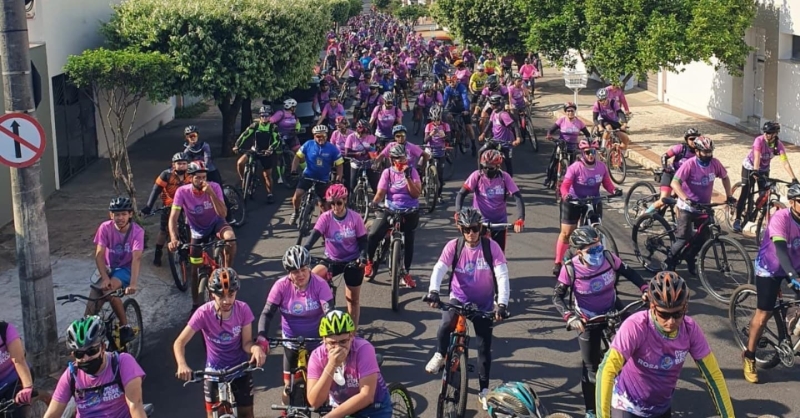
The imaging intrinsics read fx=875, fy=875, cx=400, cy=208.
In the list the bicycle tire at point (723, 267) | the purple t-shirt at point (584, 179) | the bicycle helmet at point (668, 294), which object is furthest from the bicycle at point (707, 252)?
the bicycle helmet at point (668, 294)

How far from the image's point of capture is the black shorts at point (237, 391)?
6930 millimetres

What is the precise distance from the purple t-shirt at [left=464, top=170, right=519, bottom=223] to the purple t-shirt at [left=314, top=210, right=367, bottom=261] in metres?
2.00

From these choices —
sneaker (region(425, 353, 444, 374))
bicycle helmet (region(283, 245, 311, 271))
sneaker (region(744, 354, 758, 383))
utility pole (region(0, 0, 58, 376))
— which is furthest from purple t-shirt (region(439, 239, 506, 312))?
utility pole (region(0, 0, 58, 376))

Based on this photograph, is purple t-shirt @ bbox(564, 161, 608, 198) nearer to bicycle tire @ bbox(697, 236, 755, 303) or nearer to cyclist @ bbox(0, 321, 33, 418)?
bicycle tire @ bbox(697, 236, 755, 303)

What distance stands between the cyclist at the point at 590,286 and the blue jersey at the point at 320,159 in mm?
6723

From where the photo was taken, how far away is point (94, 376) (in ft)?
19.2

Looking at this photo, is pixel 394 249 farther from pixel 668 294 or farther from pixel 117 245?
pixel 668 294

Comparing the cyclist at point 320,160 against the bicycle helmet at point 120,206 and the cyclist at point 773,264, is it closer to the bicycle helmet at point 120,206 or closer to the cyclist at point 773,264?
the bicycle helmet at point 120,206

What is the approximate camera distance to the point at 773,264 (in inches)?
323

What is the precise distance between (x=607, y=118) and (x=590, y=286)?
1131cm

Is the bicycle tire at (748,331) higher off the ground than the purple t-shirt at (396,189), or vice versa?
the purple t-shirt at (396,189)

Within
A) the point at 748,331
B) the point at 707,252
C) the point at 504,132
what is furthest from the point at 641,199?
the point at 748,331

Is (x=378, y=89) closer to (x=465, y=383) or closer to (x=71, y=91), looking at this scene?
(x=71, y=91)

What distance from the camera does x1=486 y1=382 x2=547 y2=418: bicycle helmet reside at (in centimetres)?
532
